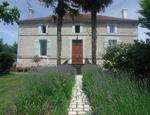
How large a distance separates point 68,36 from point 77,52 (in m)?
2.22

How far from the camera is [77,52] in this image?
4341cm

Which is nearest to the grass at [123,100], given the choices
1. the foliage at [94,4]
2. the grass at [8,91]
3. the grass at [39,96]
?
the grass at [39,96]

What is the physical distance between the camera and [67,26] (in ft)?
147

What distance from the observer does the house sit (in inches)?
1726

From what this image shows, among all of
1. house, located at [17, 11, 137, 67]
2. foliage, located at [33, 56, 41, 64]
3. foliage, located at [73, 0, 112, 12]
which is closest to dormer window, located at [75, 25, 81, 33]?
house, located at [17, 11, 137, 67]

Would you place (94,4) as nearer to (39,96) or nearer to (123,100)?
(39,96)

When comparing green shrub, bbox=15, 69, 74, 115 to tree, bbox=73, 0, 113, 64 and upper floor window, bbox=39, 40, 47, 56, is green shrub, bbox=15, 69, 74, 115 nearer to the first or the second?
tree, bbox=73, 0, 113, 64

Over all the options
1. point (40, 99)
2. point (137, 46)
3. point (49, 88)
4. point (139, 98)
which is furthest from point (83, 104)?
point (139, 98)

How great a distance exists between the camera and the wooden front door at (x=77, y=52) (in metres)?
43.2

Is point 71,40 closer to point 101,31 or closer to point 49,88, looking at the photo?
point 101,31

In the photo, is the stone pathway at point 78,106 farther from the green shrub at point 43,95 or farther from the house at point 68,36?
the house at point 68,36

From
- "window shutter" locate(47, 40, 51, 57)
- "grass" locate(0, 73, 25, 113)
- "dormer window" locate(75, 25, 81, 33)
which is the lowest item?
"grass" locate(0, 73, 25, 113)

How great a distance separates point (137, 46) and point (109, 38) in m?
29.8

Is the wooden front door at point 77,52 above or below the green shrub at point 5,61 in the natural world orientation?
above
